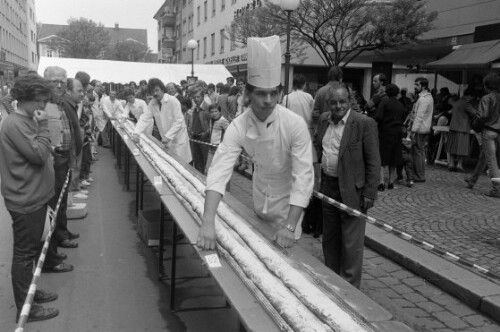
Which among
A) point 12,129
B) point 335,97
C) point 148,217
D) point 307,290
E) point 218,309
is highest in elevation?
point 335,97

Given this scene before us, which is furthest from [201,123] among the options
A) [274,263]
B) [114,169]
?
[274,263]

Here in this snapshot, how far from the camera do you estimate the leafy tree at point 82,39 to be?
6300cm

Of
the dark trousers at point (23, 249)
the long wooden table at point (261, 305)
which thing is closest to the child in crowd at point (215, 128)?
the dark trousers at point (23, 249)

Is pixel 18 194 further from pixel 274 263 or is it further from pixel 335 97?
pixel 335 97

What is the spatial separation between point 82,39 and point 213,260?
66725 mm

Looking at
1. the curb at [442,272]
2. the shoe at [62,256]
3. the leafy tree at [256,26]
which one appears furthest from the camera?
the leafy tree at [256,26]

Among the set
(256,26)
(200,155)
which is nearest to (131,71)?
(256,26)

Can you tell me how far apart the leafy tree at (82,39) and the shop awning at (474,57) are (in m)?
57.9

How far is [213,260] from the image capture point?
2529mm

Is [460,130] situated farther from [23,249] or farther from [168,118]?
[23,249]

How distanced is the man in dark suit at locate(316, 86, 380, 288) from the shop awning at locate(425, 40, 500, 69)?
307 inches

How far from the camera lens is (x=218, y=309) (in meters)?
4.34

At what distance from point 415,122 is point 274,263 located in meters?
7.78

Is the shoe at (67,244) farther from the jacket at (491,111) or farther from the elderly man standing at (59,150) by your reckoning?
the jacket at (491,111)
